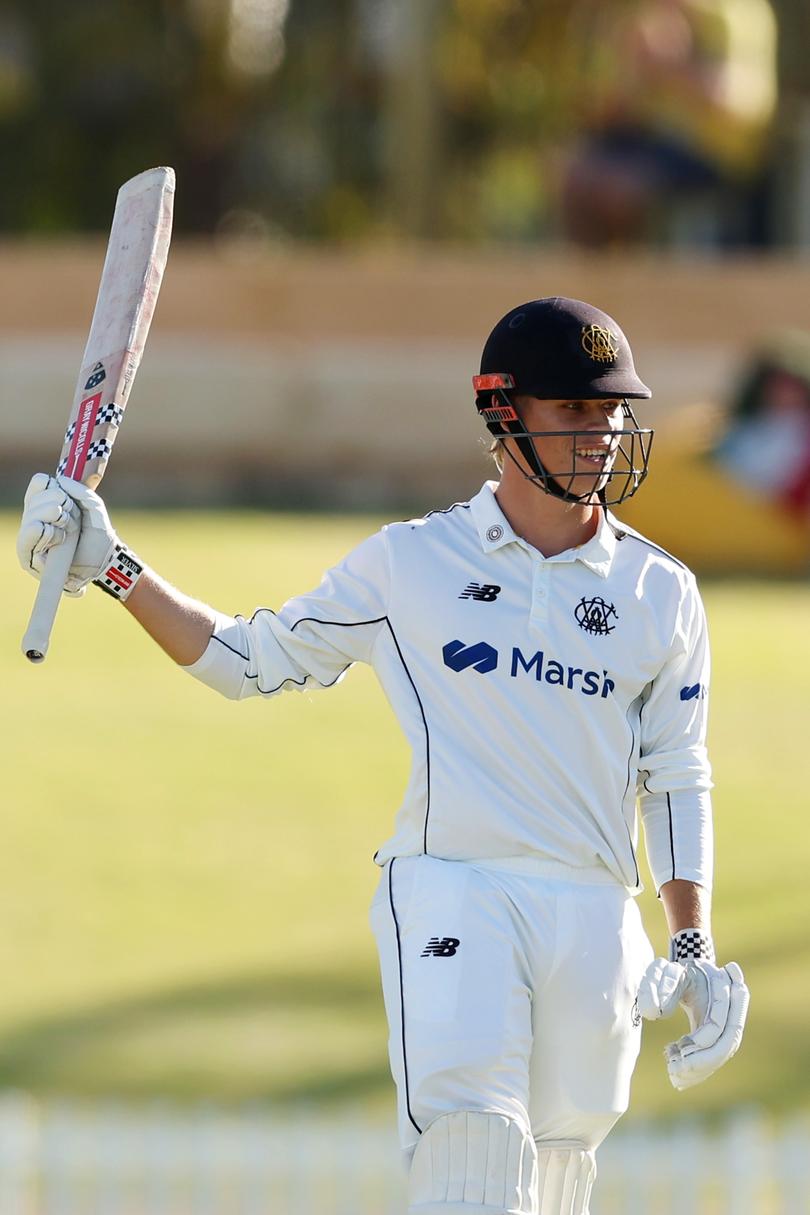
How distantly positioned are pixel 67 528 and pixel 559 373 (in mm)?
903

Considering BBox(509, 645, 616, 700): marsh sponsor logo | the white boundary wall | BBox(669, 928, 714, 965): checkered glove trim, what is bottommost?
the white boundary wall

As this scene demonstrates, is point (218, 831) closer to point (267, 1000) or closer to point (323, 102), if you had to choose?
point (267, 1000)

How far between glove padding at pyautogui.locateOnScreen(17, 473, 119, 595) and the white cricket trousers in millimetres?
787

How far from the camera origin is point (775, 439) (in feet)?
59.2

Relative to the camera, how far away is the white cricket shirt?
362 cm

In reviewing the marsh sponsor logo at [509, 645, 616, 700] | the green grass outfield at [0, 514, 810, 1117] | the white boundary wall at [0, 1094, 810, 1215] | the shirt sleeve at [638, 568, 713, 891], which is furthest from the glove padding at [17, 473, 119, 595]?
the green grass outfield at [0, 514, 810, 1117]

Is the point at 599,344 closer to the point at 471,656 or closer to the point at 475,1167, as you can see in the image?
the point at 471,656

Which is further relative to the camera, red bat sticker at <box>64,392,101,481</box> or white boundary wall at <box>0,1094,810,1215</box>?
white boundary wall at <box>0,1094,810,1215</box>

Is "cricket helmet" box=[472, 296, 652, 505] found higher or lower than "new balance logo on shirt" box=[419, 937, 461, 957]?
higher

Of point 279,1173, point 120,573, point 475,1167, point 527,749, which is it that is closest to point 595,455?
point 527,749

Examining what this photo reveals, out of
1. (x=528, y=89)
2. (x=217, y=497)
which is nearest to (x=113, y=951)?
(x=217, y=497)

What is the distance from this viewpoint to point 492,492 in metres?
3.85

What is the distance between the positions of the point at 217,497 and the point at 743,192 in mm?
13420

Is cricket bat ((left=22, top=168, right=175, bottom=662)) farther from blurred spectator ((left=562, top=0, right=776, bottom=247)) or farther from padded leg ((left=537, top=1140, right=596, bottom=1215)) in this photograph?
blurred spectator ((left=562, top=0, right=776, bottom=247))
